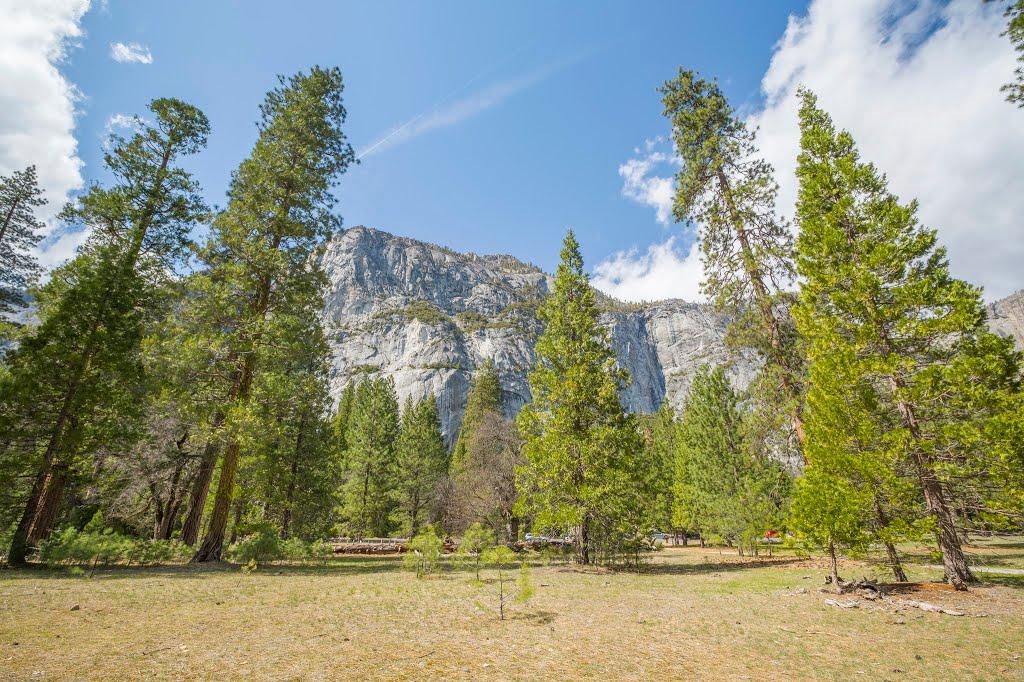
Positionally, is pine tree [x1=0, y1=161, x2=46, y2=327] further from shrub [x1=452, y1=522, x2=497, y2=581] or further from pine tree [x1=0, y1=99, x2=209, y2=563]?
shrub [x1=452, y1=522, x2=497, y2=581]

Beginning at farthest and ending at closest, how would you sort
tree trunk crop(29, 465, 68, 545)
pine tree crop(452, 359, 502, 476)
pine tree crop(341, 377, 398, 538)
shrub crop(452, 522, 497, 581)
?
1. pine tree crop(452, 359, 502, 476)
2. pine tree crop(341, 377, 398, 538)
3. shrub crop(452, 522, 497, 581)
4. tree trunk crop(29, 465, 68, 545)

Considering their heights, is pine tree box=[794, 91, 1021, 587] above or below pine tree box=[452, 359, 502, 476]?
below

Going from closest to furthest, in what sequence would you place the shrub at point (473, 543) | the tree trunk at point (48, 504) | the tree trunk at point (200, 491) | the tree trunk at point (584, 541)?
the tree trunk at point (48, 504) < the shrub at point (473, 543) < the tree trunk at point (200, 491) < the tree trunk at point (584, 541)

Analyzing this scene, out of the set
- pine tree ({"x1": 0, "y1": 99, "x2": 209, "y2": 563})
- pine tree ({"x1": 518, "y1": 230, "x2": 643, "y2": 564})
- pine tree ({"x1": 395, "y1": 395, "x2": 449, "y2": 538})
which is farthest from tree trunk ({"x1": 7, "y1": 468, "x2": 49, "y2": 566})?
pine tree ({"x1": 395, "y1": 395, "x2": 449, "y2": 538})

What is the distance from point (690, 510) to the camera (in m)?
30.3

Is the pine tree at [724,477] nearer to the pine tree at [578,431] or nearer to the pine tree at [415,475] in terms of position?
the pine tree at [578,431]

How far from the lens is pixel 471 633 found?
6117mm

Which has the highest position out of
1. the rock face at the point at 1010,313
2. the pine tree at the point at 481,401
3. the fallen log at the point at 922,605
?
the rock face at the point at 1010,313

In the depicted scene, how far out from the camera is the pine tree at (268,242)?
44.8 ft

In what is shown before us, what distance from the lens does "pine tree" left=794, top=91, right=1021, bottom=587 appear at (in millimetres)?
8703

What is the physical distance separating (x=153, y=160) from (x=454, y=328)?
8967cm

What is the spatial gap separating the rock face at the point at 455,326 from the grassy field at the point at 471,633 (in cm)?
5922

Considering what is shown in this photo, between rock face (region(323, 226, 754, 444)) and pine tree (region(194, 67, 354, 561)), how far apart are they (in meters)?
56.0

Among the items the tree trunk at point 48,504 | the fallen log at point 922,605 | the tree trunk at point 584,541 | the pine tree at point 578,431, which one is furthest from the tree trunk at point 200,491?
the fallen log at point 922,605
